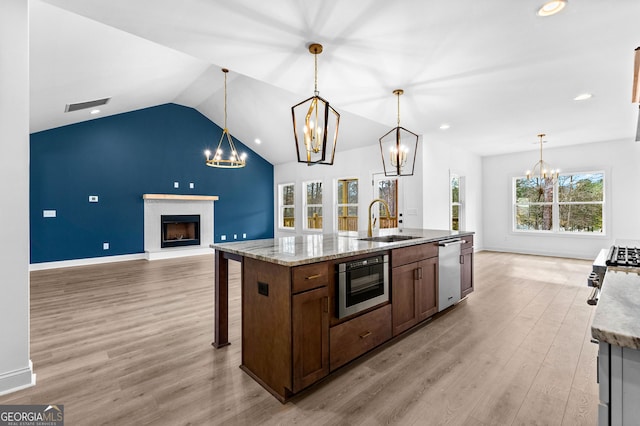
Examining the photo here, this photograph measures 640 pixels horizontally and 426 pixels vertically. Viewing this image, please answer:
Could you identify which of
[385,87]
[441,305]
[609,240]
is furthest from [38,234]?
[609,240]

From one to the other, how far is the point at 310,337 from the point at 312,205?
22.4ft

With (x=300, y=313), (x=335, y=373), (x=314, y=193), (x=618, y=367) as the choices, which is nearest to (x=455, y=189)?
(x=314, y=193)

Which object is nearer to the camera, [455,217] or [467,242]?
[467,242]

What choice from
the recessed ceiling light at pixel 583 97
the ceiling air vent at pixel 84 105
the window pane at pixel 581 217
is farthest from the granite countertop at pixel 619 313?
the window pane at pixel 581 217

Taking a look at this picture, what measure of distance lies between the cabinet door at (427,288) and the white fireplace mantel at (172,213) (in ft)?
20.6

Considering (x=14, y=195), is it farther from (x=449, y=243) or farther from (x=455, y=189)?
(x=455, y=189)

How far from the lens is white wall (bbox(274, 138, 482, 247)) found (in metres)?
6.07

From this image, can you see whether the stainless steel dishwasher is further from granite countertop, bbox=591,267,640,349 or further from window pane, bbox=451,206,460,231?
window pane, bbox=451,206,460,231

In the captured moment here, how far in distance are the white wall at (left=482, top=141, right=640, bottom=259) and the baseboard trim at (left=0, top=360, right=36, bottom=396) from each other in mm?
8946

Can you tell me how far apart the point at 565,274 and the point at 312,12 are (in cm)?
584

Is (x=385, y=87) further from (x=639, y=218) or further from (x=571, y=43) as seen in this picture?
(x=639, y=218)

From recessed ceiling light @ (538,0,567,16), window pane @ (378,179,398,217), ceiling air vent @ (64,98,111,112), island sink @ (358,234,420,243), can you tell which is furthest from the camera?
window pane @ (378,179,398,217)

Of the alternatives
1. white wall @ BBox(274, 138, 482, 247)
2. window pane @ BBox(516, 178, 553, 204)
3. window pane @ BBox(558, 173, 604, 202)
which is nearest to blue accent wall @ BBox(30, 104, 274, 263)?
white wall @ BBox(274, 138, 482, 247)

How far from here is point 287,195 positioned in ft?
31.0
